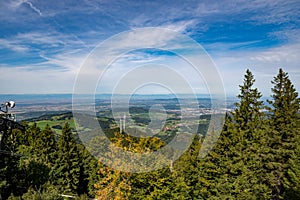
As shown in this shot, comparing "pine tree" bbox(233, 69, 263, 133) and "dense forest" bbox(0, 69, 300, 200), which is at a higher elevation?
"pine tree" bbox(233, 69, 263, 133)

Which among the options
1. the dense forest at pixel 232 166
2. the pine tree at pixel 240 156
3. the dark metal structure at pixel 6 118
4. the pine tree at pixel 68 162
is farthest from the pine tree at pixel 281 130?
the pine tree at pixel 68 162

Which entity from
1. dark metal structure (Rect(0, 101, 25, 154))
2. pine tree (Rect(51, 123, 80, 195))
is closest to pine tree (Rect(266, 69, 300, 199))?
dark metal structure (Rect(0, 101, 25, 154))

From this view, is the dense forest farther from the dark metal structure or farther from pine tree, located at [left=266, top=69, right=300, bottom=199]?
the dark metal structure

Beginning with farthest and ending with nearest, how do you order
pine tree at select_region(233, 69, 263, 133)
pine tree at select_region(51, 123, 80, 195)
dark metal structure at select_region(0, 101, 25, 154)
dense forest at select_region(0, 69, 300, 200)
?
1. pine tree at select_region(51, 123, 80, 195)
2. pine tree at select_region(233, 69, 263, 133)
3. dense forest at select_region(0, 69, 300, 200)
4. dark metal structure at select_region(0, 101, 25, 154)

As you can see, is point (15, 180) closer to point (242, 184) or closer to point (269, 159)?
point (242, 184)

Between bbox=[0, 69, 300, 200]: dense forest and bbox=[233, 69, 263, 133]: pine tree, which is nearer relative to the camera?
bbox=[0, 69, 300, 200]: dense forest

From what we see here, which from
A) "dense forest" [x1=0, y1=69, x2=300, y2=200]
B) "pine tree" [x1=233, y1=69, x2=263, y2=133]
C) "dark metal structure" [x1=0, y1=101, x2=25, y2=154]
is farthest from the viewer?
"pine tree" [x1=233, y1=69, x2=263, y2=133]

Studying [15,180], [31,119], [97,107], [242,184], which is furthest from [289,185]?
[31,119]
